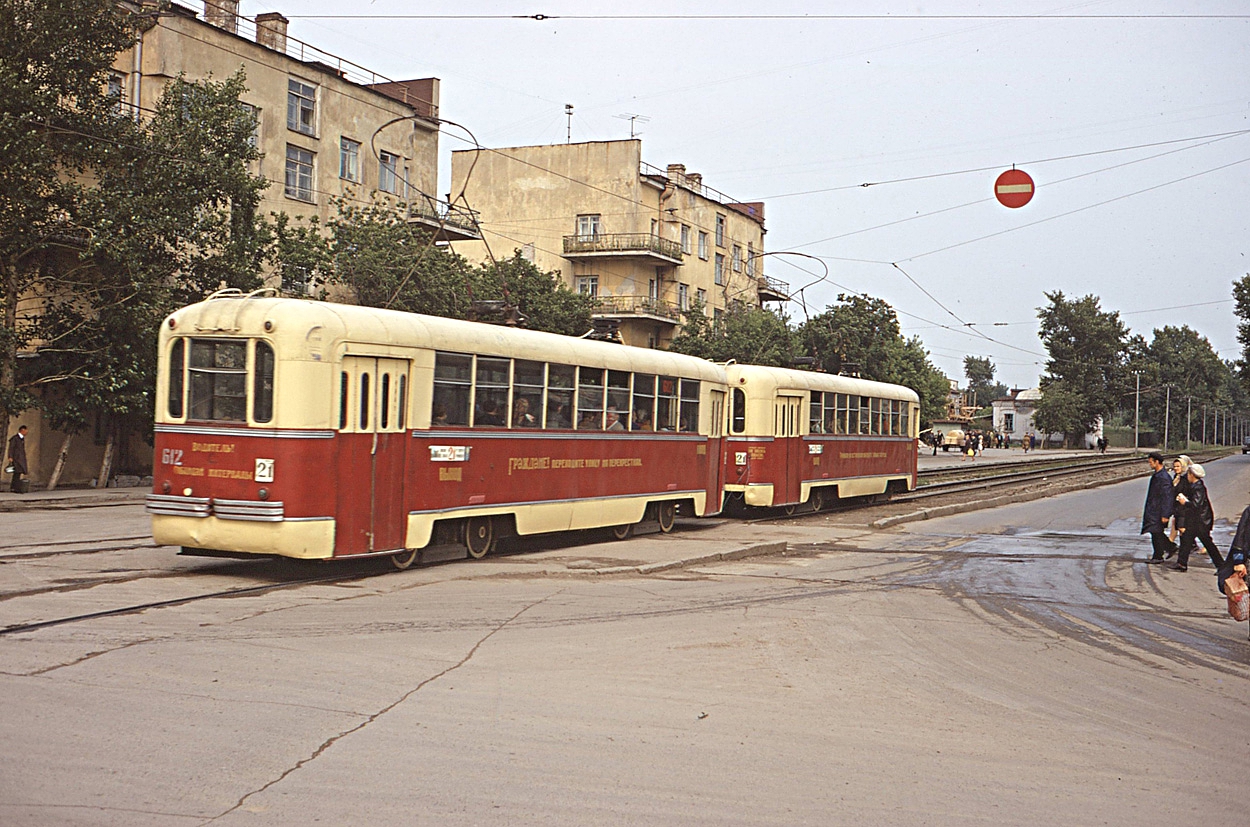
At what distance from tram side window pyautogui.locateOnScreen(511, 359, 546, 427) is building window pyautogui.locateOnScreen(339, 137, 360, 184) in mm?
25612

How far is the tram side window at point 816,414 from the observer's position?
80.6 feet

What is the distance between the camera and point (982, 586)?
1436 cm

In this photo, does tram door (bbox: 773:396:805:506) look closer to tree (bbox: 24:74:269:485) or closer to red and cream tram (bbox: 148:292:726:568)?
red and cream tram (bbox: 148:292:726:568)

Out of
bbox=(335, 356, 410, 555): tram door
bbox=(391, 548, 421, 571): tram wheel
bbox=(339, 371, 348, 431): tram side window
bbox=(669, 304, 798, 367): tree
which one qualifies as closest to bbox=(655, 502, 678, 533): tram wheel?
bbox=(391, 548, 421, 571): tram wheel

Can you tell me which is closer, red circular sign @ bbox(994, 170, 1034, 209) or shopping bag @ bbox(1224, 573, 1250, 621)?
shopping bag @ bbox(1224, 573, 1250, 621)

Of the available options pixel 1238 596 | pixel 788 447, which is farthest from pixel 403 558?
pixel 788 447

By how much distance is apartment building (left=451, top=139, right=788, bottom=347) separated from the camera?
57562mm

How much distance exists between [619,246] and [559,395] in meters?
42.0

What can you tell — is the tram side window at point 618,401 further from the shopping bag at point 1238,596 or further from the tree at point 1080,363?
the tree at point 1080,363

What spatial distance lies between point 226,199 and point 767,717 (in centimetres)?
2549

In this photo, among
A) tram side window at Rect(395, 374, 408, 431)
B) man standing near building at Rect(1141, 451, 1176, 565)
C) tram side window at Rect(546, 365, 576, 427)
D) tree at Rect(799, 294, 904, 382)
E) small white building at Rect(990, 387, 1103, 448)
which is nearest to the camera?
tram side window at Rect(395, 374, 408, 431)

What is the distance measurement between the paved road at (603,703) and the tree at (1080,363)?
108 metres

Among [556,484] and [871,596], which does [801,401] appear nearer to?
[556,484]

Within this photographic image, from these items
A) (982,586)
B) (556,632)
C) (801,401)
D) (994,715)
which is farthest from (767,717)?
(801,401)
